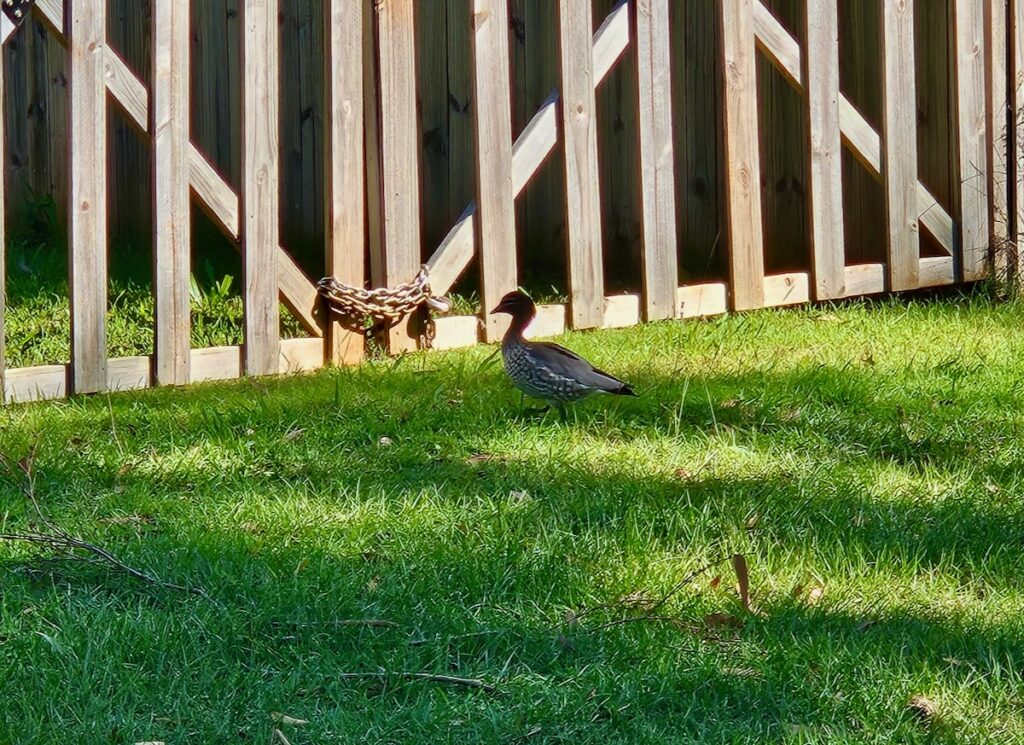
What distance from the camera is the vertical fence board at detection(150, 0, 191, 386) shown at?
595 centimetres

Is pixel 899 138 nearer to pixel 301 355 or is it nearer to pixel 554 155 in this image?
pixel 554 155

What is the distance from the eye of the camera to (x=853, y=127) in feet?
26.8

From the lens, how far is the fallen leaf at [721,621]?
11.9 ft

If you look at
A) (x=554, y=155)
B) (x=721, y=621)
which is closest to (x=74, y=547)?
(x=721, y=621)

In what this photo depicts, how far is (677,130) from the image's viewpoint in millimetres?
9438

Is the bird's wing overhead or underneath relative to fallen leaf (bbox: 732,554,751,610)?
overhead

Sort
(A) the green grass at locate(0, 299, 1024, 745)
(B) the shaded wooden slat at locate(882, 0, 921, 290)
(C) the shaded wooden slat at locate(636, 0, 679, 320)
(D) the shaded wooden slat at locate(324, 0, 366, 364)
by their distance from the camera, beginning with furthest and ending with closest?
(B) the shaded wooden slat at locate(882, 0, 921, 290), (C) the shaded wooden slat at locate(636, 0, 679, 320), (D) the shaded wooden slat at locate(324, 0, 366, 364), (A) the green grass at locate(0, 299, 1024, 745)

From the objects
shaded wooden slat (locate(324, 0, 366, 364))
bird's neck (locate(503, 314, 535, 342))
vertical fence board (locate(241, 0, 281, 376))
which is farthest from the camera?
shaded wooden slat (locate(324, 0, 366, 364))

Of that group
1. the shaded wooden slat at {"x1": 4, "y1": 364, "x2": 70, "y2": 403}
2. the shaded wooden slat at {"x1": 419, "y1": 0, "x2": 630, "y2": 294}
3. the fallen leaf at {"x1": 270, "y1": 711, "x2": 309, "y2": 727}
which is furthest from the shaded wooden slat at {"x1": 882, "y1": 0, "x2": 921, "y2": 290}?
the fallen leaf at {"x1": 270, "y1": 711, "x2": 309, "y2": 727}

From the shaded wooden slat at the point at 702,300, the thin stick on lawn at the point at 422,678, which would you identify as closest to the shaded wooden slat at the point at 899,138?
the shaded wooden slat at the point at 702,300

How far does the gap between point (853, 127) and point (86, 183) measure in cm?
440

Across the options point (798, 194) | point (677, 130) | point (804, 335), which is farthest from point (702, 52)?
point (804, 335)

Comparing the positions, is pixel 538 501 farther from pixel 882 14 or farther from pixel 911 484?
pixel 882 14

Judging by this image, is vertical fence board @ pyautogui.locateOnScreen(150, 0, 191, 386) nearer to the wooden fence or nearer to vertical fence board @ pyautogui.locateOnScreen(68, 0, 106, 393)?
the wooden fence
